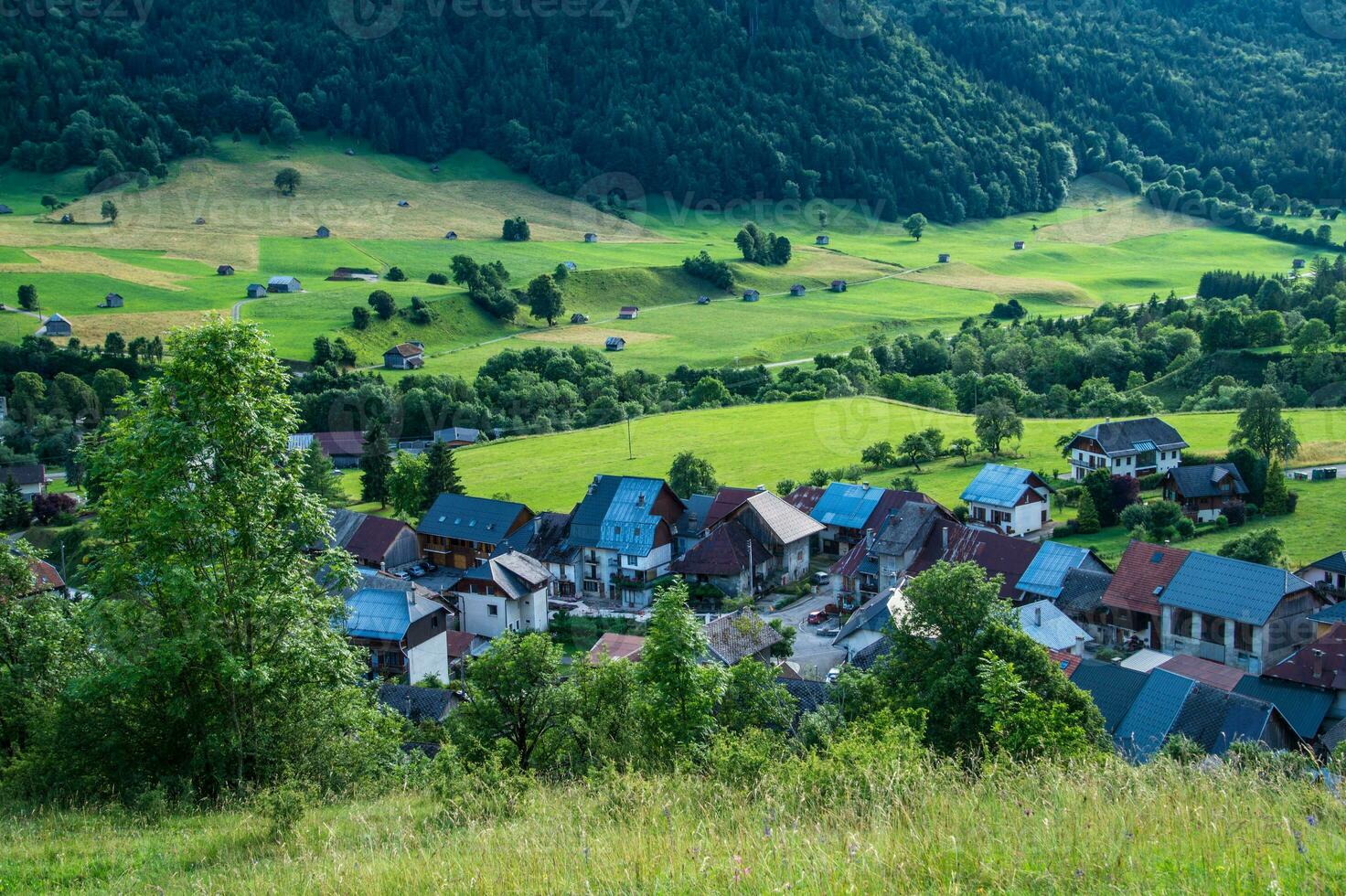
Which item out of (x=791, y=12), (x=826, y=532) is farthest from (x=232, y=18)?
(x=826, y=532)

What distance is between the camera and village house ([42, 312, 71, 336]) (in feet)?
286

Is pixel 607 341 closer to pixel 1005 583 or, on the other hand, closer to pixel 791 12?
pixel 1005 583

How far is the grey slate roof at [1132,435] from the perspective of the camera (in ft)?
171

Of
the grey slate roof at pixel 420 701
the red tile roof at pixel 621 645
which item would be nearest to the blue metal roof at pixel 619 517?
the red tile roof at pixel 621 645

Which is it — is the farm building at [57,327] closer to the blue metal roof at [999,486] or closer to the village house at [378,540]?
the village house at [378,540]

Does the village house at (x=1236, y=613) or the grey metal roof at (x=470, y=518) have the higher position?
the village house at (x=1236, y=613)

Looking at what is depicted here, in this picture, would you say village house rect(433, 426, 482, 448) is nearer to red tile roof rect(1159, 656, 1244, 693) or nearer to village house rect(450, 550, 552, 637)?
village house rect(450, 550, 552, 637)

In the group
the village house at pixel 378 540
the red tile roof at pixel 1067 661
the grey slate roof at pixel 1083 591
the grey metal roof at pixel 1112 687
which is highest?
the grey metal roof at pixel 1112 687

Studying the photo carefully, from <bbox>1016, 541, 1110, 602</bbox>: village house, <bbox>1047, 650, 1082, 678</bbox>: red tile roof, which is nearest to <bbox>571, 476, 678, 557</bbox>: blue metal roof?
<bbox>1016, 541, 1110, 602</bbox>: village house

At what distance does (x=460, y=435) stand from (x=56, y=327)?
119 ft

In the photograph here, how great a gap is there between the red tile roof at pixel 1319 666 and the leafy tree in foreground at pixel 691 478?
27714 mm

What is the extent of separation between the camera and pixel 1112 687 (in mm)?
28656

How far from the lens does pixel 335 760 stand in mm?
14820

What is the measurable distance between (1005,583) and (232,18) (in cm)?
18323
